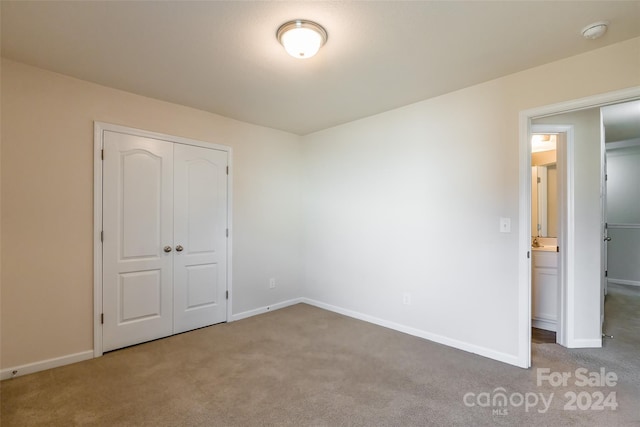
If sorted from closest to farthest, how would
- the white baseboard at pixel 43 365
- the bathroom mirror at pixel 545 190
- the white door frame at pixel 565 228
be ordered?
→ the white baseboard at pixel 43 365 → the white door frame at pixel 565 228 → the bathroom mirror at pixel 545 190

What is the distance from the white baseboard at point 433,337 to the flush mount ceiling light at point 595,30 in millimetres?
2430

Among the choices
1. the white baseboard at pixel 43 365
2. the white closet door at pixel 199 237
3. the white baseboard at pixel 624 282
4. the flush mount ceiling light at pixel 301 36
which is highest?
the flush mount ceiling light at pixel 301 36

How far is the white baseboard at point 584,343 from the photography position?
2897 millimetres

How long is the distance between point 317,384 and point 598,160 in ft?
11.0

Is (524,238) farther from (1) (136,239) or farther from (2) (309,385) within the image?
(1) (136,239)

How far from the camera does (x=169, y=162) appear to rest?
3203mm

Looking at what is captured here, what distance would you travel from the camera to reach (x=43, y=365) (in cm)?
247

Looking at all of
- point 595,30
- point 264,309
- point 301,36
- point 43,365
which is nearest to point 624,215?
point 595,30

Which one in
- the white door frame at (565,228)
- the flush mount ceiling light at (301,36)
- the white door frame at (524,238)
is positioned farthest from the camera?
the white door frame at (565,228)

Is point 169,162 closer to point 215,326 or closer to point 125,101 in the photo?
point 125,101

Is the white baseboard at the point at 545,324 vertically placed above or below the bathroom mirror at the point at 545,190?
below

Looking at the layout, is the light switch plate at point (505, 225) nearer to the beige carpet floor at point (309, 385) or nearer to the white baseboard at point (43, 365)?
the beige carpet floor at point (309, 385)

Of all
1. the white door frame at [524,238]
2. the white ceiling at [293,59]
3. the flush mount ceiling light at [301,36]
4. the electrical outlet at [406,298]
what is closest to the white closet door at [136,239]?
the white ceiling at [293,59]

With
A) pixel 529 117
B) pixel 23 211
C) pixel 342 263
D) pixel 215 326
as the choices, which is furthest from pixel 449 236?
pixel 23 211
